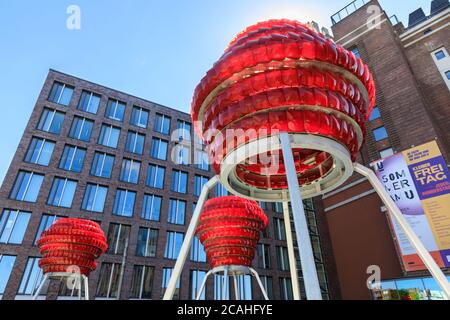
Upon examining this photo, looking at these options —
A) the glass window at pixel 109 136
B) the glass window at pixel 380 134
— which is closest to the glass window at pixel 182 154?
the glass window at pixel 109 136

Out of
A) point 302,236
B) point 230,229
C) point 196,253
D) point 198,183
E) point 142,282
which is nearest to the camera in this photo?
point 302,236

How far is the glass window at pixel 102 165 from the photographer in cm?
3247

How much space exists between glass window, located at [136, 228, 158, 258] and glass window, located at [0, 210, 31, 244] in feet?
34.9

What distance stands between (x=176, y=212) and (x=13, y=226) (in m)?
16.0

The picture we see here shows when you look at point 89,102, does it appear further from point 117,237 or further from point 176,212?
point 176,212

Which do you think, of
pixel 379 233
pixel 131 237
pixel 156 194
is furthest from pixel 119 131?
pixel 379 233

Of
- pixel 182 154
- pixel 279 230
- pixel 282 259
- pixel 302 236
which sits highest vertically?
pixel 182 154

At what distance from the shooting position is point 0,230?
2589cm

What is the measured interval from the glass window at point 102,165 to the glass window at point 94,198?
4.84 ft

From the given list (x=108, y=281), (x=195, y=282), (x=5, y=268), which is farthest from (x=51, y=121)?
(x=195, y=282)

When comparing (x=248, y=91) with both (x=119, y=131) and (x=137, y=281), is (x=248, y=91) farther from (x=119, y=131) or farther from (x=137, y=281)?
(x=119, y=131)

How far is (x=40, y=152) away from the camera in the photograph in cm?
3036

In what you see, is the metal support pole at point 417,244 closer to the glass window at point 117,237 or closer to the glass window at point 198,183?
the glass window at point 117,237

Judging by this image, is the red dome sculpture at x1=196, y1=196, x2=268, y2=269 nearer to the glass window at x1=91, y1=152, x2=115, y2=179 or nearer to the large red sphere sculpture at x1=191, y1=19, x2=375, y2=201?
the large red sphere sculpture at x1=191, y1=19, x2=375, y2=201
